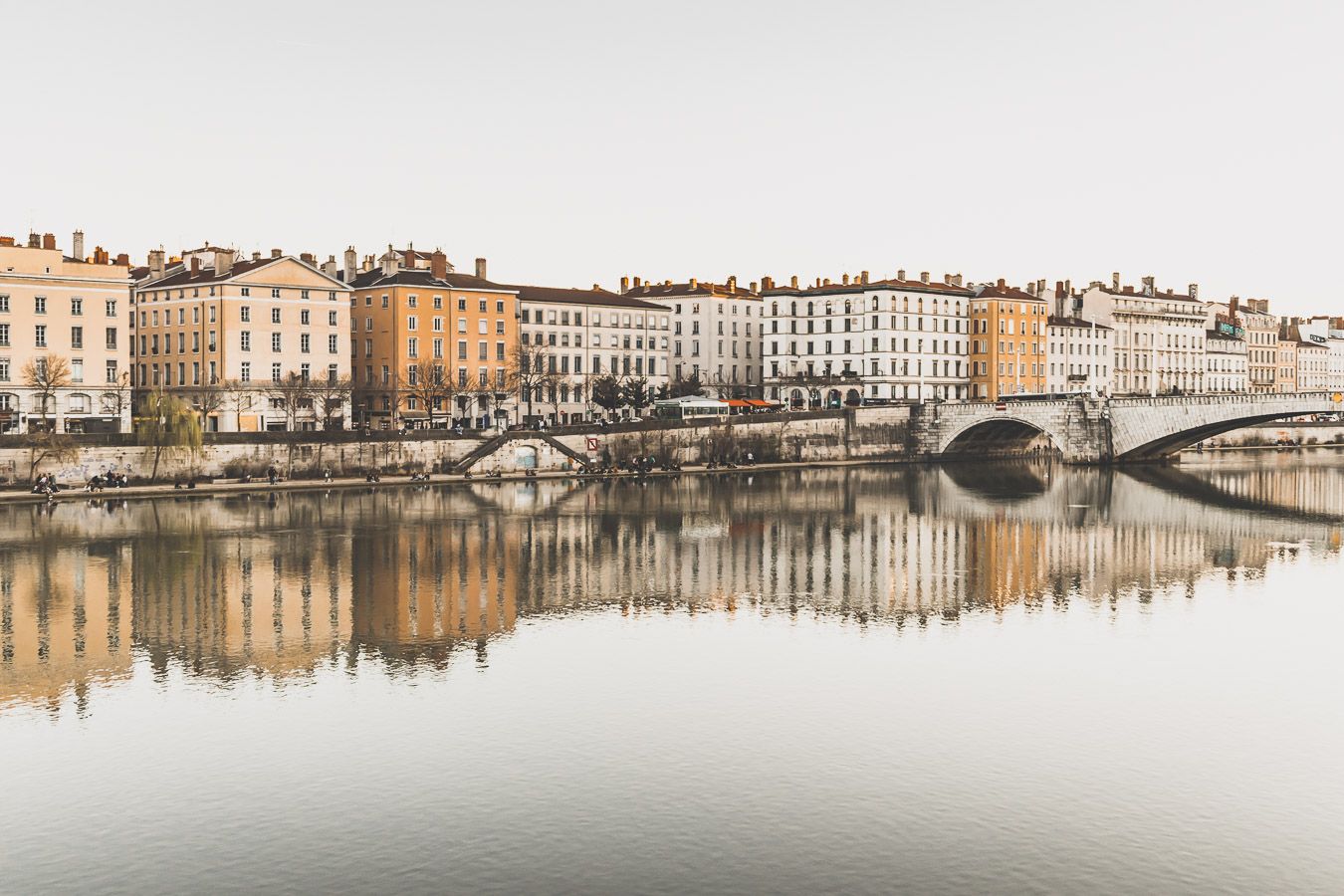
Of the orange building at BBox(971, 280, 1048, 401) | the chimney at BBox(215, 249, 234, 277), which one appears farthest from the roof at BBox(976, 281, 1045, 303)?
the chimney at BBox(215, 249, 234, 277)

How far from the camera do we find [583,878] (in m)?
17.3

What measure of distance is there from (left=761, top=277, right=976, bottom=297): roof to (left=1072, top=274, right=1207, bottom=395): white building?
23887mm

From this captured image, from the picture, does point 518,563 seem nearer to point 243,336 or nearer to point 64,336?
point 64,336

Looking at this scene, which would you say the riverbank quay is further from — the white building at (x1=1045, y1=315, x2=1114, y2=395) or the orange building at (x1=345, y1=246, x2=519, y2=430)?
the white building at (x1=1045, y1=315, x2=1114, y2=395)

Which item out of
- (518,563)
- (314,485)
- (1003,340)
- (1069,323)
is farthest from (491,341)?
(1069,323)

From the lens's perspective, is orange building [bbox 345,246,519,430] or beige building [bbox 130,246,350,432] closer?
beige building [bbox 130,246,350,432]

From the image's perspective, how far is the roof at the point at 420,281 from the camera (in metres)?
94.6

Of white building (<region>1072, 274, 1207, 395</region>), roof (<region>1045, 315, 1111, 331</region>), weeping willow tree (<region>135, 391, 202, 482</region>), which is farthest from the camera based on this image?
white building (<region>1072, 274, 1207, 395</region>)

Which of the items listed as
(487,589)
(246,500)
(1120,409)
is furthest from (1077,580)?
(1120,409)

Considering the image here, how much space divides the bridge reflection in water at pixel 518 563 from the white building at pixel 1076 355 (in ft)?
199

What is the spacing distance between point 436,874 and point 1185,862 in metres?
9.19

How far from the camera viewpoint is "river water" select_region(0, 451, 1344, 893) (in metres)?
17.9

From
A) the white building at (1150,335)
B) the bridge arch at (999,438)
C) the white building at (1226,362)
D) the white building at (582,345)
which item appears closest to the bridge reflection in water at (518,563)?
the bridge arch at (999,438)

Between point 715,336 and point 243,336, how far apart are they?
47.4 meters
